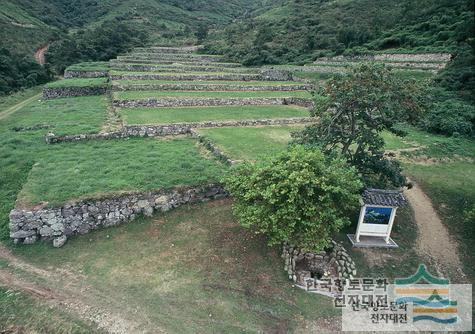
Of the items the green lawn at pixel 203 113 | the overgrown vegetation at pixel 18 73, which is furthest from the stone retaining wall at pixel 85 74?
the green lawn at pixel 203 113

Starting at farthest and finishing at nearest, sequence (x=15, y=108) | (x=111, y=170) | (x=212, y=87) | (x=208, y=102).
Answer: (x=212, y=87), (x=15, y=108), (x=208, y=102), (x=111, y=170)

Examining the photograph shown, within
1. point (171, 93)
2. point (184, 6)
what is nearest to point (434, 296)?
point (171, 93)

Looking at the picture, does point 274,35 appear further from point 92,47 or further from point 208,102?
point 208,102

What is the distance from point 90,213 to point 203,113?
11.5 m

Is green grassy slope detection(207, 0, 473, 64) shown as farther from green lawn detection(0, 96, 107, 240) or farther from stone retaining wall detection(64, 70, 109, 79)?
green lawn detection(0, 96, 107, 240)

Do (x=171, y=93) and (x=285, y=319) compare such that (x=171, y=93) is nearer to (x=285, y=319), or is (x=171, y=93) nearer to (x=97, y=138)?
(x=97, y=138)

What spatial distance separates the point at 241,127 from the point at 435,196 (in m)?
10.2

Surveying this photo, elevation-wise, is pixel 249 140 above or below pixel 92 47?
below

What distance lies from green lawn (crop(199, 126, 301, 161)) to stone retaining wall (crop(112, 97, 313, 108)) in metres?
5.20

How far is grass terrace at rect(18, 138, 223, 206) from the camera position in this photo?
10633 millimetres

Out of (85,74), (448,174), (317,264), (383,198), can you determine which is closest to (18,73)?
(85,74)

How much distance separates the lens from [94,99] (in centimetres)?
2444

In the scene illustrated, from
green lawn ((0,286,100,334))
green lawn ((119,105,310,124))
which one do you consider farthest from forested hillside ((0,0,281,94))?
green lawn ((0,286,100,334))

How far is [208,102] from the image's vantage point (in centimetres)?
2253
